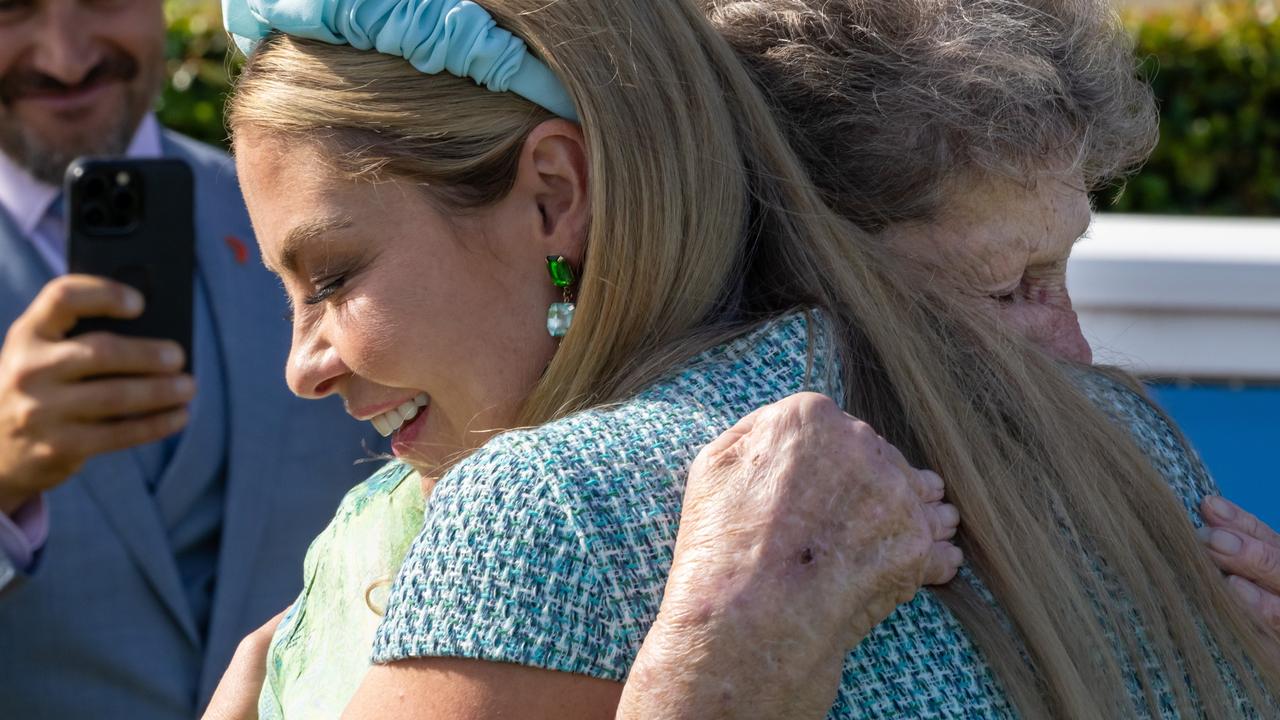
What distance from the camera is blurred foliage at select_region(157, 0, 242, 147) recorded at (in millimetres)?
5418

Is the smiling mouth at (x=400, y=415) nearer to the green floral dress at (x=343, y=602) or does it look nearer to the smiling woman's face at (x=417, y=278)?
the smiling woman's face at (x=417, y=278)

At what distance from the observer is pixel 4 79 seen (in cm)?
347

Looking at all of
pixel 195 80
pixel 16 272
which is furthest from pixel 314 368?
pixel 195 80

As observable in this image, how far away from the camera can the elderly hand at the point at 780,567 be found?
120cm

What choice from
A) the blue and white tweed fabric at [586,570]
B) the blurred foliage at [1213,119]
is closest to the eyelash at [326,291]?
the blue and white tweed fabric at [586,570]

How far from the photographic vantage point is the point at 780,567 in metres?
1.21

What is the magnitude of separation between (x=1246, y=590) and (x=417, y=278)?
38.5 inches

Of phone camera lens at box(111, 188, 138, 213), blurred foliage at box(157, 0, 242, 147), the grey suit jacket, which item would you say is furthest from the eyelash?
blurred foliage at box(157, 0, 242, 147)

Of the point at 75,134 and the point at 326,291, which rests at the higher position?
the point at 75,134

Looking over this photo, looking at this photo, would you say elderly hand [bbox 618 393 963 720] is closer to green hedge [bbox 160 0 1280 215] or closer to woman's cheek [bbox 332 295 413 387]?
woman's cheek [bbox 332 295 413 387]

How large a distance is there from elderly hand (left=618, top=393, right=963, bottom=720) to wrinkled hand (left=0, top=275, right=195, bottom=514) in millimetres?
1495

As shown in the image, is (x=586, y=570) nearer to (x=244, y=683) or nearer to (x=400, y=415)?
(x=400, y=415)

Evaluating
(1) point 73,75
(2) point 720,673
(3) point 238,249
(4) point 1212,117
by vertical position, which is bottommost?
(4) point 1212,117

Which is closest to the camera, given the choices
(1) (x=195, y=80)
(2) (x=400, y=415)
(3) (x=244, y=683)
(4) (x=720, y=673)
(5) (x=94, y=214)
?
(4) (x=720, y=673)
